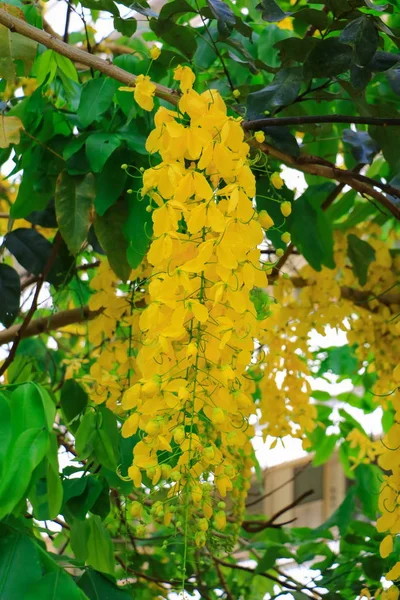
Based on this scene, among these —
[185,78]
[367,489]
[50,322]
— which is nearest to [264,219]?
[185,78]

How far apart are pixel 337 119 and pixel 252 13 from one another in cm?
53

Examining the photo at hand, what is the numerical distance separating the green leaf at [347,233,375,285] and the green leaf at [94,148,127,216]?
46cm

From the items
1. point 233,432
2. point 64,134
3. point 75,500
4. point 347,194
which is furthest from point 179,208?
point 347,194

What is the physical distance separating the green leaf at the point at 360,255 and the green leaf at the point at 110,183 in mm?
456

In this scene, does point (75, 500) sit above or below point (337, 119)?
below

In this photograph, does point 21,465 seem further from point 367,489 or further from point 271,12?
point 367,489

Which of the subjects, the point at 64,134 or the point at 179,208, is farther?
the point at 64,134

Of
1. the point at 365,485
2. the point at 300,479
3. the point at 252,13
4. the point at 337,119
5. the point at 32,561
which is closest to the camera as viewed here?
the point at 32,561

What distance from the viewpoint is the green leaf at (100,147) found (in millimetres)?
936

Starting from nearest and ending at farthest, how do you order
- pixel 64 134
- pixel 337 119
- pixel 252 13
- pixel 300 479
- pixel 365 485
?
pixel 337 119 < pixel 64 134 < pixel 252 13 < pixel 365 485 < pixel 300 479

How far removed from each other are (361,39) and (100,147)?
318 mm

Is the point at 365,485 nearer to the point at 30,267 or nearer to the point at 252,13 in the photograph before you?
the point at 30,267

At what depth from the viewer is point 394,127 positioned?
1000 millimetres

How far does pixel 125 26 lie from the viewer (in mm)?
1018
